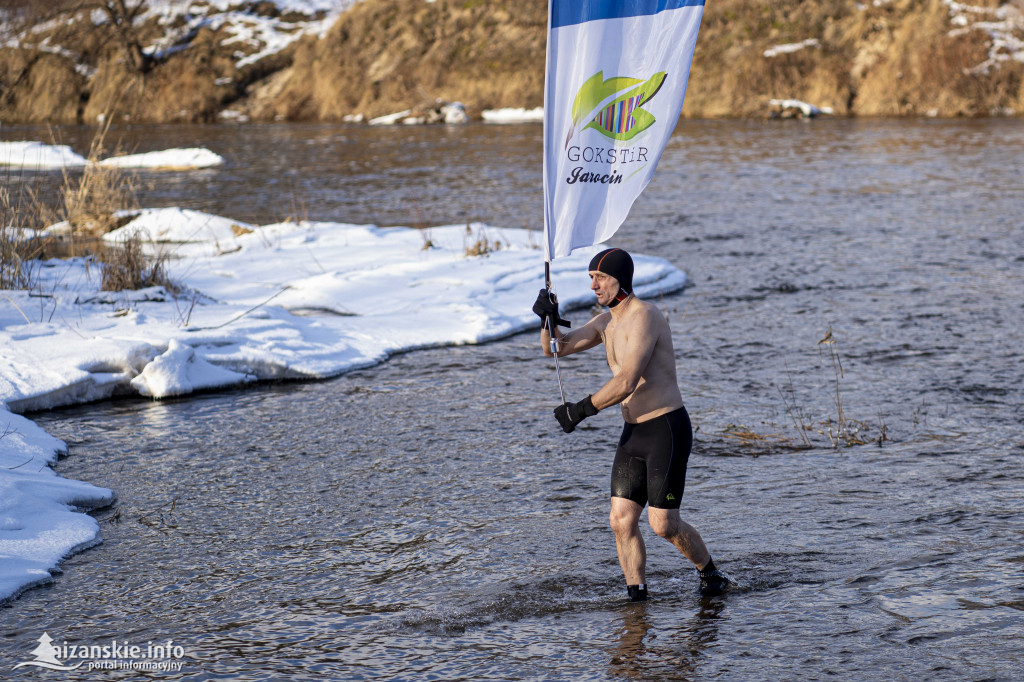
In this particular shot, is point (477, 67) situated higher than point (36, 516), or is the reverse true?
point (477, 67)

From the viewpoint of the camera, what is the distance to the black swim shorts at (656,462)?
5.35m

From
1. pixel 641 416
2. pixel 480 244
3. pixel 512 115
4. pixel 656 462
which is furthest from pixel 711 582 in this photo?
pixel 512 115

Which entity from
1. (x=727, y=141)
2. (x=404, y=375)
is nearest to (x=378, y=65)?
(x=727, y=141)

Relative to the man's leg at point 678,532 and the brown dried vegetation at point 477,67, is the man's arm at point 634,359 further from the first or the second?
the brown dried vegetation at point 477,67

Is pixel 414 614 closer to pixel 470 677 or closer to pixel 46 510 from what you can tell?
pixel 470 677

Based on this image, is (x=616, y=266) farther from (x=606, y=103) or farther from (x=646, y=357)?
(x=606, y=103)

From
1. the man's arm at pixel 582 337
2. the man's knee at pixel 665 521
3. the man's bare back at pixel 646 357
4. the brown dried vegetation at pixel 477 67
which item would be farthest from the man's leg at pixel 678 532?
the brown dried vegetation at pixel 477 67

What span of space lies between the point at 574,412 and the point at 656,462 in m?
0.54

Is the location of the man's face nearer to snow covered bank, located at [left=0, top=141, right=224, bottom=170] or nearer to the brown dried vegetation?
snow covered bank, located at [left=0, top=141, right=224, bottom=170]

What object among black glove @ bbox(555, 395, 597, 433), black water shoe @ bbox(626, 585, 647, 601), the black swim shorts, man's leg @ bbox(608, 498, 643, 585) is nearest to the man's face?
black glove @ bbox(555, 395, 597, 433)

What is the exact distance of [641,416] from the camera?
544 centimetres

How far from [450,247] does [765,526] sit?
37.4 ft

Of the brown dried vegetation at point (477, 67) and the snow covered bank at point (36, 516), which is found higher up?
the brown dried vegetation at point (477, 67)

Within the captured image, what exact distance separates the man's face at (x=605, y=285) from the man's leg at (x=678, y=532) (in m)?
1.12
